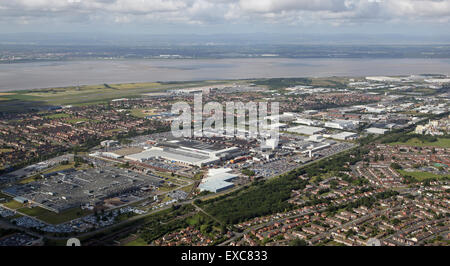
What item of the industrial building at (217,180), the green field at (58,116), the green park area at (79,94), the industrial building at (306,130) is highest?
the green park area at (79,94)

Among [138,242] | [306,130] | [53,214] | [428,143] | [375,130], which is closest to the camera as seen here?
[138,242]

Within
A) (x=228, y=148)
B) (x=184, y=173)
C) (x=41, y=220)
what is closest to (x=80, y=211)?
(x=41, y=220)

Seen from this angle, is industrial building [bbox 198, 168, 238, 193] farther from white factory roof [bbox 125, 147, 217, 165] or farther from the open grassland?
the open grassland

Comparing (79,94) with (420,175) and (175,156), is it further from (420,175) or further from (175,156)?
(420,175)

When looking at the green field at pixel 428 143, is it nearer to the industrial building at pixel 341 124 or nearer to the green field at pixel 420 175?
the industrial building at pixel 341 124

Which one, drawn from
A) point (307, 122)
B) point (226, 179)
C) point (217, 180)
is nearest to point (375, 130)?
point (307, 122)

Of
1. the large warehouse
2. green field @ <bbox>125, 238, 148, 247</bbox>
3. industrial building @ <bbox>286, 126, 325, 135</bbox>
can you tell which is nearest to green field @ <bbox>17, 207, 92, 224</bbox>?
green field @ <bbox>125, 238, 148, 247</bbox>

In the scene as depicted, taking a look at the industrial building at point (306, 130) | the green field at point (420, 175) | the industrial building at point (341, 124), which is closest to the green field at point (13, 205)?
the green field at point (420, 175)

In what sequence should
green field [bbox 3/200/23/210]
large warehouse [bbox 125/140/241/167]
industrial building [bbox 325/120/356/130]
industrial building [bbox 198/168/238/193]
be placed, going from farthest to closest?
industrial building [bbox 325/120/356/130], large warehouse [bbox 125/140/241/167], industrial building [bbox 198/168/238/193], green field [bbox 3/200/23/210]
